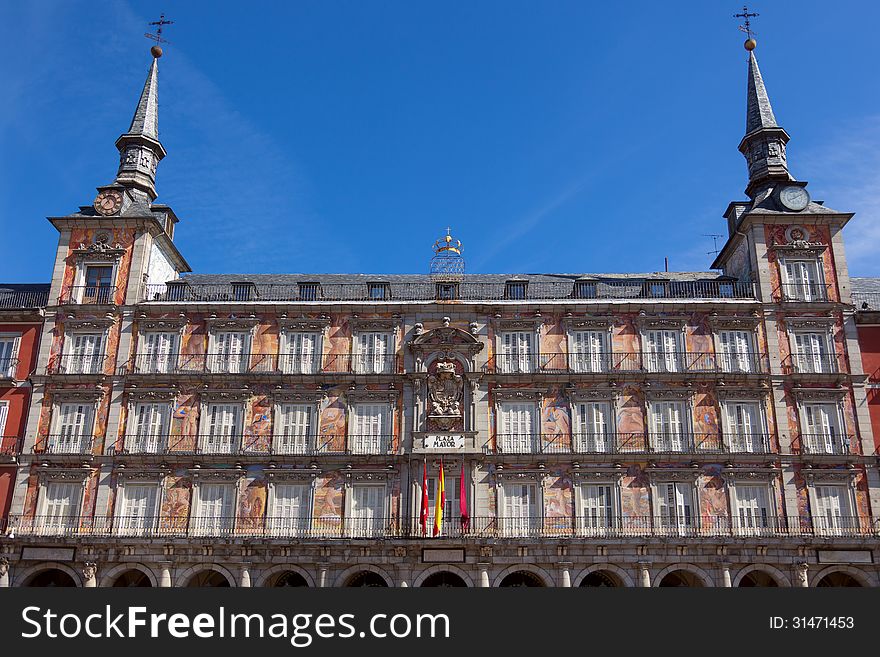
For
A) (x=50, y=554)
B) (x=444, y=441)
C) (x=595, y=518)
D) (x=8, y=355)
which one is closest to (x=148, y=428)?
(x=50, y=554)

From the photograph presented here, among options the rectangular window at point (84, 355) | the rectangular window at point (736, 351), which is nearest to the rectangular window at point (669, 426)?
the rectangular window at point (736, 351)

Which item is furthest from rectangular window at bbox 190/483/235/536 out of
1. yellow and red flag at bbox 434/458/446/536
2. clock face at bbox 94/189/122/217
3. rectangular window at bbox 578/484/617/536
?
rectangular window at bbox 578/484/617/536

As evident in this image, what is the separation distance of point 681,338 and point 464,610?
69.6 feet

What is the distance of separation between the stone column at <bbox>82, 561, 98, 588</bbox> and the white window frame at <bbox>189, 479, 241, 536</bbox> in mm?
4476

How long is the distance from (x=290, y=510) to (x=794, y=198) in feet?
100

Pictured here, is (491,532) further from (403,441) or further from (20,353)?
(20,353)

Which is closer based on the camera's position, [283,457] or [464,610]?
[464,610]

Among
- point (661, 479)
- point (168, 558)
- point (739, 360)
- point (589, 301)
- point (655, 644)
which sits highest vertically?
point (589, 301)

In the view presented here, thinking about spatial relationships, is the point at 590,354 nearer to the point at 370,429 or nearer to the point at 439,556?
the point at 370,429

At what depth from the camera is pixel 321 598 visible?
28719 mm

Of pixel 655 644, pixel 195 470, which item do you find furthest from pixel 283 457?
pixel 655 644

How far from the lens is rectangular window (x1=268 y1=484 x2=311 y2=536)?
42094 mm

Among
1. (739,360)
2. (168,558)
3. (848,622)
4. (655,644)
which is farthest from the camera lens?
(739,360)

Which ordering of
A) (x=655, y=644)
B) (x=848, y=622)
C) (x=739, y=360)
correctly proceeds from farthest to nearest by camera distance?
1. (x=739, y=360)
2. (x=848, y=622)
3. (x=655, y=644)
